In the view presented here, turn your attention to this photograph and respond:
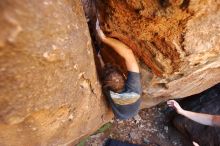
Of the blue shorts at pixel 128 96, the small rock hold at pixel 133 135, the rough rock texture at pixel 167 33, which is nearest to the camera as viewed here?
the rough rock texture at pixel 167 33

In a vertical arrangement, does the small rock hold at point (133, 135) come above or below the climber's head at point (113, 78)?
below

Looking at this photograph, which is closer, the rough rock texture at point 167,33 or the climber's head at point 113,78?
the rough rock texture at point 167,33

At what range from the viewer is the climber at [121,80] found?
9.27 feet

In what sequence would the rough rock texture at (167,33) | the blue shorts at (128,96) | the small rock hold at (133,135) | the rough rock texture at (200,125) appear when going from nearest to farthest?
the rough rock texture at (167,33), the blue shorts at (128,96), the rough rock texture at (200,125), the small rock hold at (133,135)

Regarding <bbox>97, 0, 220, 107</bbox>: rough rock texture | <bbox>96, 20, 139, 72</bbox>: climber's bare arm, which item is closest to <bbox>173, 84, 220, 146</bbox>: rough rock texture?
<bbox>97, 0, 220, 107</bbox>: rough rock texture

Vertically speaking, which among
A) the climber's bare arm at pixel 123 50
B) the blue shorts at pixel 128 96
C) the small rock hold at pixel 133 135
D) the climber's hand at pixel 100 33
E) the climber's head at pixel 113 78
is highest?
the climber's hand at pixel 100 33

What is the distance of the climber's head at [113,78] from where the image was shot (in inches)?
111

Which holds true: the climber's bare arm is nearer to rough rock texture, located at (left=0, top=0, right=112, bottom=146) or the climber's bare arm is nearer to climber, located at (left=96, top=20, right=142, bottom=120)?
climber, located at (left=96, top=20, right=142, bottom=120)

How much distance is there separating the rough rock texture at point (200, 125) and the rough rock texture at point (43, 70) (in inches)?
106

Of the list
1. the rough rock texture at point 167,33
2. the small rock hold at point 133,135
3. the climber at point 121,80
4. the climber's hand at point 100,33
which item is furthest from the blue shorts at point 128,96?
the small rock hold at point 133,135

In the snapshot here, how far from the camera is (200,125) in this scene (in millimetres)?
4961

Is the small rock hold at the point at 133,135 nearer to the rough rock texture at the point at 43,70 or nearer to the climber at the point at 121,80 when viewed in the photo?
the climber at the point at 121,80

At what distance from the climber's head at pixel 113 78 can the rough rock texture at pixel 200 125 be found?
2.50 meters

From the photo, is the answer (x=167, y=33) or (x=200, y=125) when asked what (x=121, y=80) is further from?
(x=200, y=125)
